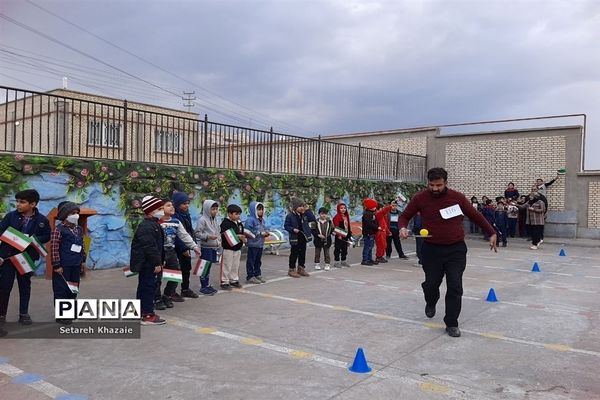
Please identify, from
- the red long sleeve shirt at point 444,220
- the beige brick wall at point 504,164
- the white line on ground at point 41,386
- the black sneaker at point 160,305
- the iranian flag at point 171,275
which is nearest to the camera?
the white line on ground at point 41,386

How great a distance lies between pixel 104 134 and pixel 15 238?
480 cm

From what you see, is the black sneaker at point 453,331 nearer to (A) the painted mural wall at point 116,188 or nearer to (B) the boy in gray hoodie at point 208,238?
(B) the boy in gray hoodie at point 208,238

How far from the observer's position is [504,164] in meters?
19.9

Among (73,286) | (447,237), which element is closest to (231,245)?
(73,286)


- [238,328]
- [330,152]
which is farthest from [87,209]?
[330,152]

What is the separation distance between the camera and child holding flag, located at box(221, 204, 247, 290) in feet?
26.5

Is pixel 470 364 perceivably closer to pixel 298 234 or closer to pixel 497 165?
pixel 298 234

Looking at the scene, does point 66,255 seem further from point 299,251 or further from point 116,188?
point 299,251

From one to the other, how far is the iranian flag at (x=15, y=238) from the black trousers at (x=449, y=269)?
4.69 m

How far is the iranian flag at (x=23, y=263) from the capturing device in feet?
18.2

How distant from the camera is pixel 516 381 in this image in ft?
13.9

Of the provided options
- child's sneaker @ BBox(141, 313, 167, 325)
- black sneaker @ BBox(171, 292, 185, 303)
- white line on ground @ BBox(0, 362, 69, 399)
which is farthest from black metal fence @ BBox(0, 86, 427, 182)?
white line on ground @ BBox(0, 362, 69, 399)

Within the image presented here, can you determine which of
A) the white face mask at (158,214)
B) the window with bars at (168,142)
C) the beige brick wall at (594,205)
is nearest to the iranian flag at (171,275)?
the white face mask at (158,214)

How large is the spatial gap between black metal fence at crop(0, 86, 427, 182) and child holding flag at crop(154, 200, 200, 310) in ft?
12.3
